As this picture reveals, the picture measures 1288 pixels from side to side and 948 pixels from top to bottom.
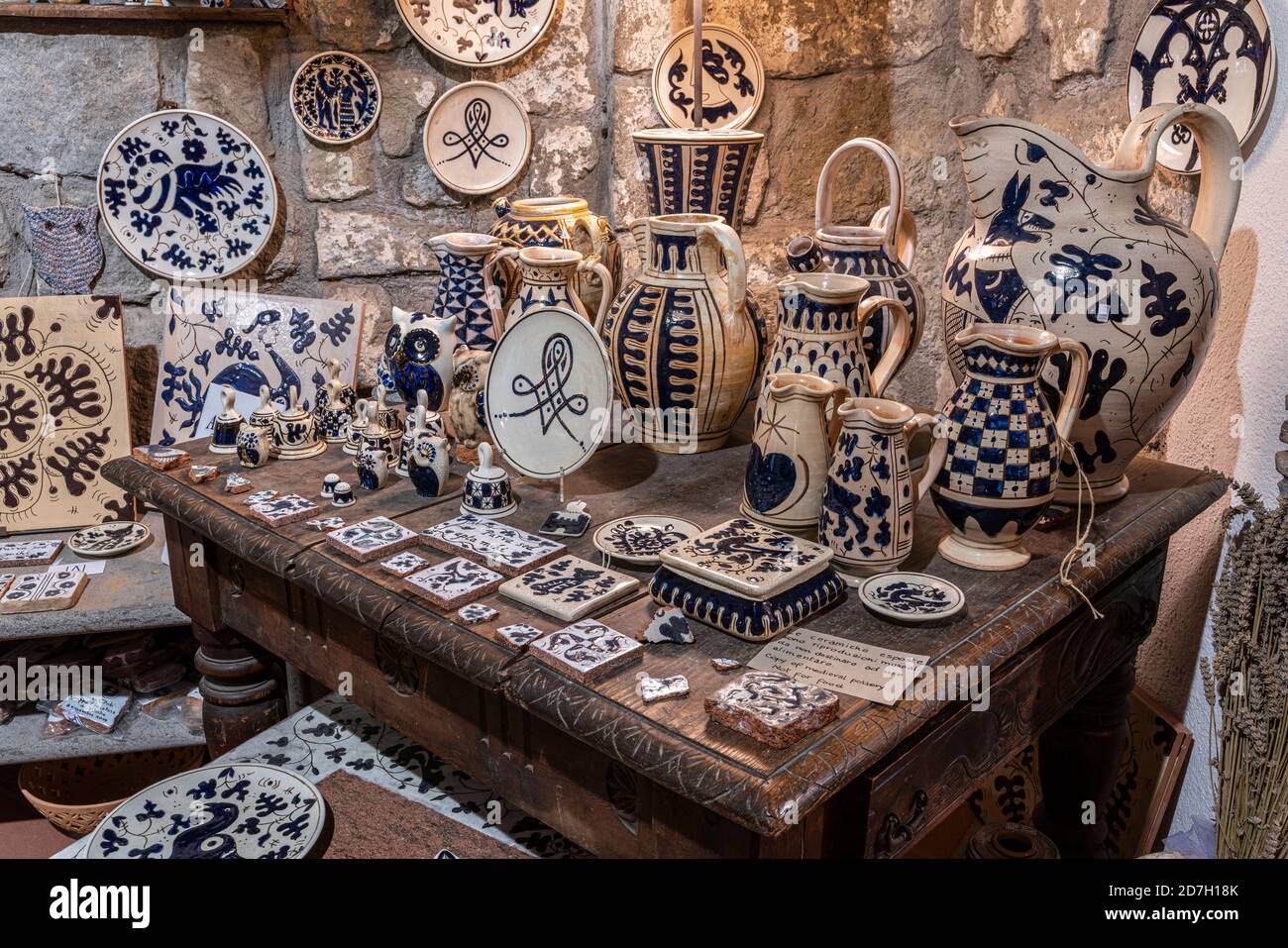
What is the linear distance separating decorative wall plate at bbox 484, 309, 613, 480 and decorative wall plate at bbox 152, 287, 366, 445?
700 mm

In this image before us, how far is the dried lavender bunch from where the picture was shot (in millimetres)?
1345

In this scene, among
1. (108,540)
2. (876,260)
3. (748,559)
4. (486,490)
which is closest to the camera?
(748,559)

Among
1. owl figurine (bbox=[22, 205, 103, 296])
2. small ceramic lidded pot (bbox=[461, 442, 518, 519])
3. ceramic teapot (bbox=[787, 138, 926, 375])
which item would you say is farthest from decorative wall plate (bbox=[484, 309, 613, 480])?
owl figurine (bbox=[22, 205, 103, 296])

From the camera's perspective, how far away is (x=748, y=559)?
113 centimetres

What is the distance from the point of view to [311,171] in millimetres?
2045

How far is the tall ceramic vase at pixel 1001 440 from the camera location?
114 centimetres

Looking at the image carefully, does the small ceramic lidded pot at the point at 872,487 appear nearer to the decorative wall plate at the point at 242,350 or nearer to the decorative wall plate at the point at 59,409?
the decorative wall plate at the point at 242,350

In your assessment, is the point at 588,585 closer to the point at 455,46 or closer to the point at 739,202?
the point at 739,202

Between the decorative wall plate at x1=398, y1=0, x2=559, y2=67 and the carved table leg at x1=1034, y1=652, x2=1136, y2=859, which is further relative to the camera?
the decorative wall plate at x1=398, y1=0, x2=559, y2=67

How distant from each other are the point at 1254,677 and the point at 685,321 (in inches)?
33.2

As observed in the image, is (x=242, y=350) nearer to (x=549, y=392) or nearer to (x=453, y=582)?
(x=549, y=392)

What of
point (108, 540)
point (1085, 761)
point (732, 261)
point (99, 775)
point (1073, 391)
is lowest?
point (99, 775)

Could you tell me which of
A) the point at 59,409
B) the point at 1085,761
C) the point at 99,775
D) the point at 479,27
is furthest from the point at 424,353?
the point at 99,775

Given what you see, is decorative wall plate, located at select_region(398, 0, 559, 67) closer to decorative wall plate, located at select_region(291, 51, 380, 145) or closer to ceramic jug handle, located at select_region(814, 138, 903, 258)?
decorative wall plate, located at select_region(291, 51, 380, 145)
